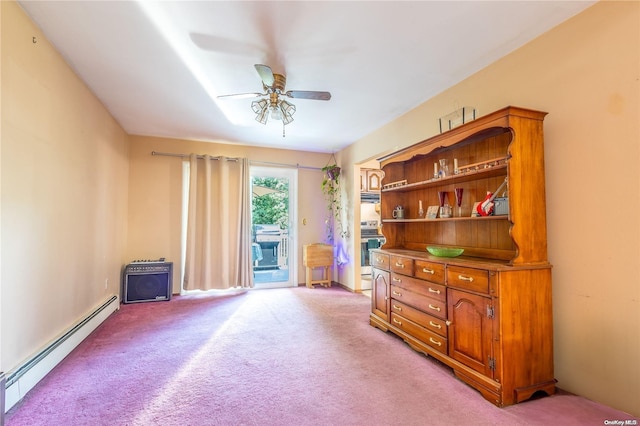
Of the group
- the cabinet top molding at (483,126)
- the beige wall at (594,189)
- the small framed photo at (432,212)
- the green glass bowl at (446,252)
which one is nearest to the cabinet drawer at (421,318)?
the green glass bowl at (446,252)

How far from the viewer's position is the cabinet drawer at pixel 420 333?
221cm

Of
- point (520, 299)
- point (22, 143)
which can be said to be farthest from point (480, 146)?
point (22, 143)

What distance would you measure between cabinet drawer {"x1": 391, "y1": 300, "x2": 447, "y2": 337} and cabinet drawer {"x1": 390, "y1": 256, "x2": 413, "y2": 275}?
314mm

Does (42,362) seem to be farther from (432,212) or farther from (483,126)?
(483,126)

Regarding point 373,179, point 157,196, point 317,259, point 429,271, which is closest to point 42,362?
point 157,196

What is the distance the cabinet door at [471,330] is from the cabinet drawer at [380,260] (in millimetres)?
829

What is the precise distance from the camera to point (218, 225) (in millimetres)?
4590

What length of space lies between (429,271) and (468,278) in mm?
389

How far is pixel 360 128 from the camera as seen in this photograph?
409 centimetres

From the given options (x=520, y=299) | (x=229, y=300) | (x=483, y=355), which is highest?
(x=520, y=299)

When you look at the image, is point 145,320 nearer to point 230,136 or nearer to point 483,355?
point 230,136

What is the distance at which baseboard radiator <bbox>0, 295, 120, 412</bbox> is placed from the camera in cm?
171

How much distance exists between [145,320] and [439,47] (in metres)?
4.13

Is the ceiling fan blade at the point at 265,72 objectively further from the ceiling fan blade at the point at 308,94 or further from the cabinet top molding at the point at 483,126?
the cabinet top molding at the point at 483,126
